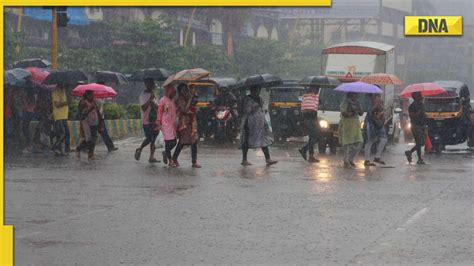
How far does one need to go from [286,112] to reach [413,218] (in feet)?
57.1

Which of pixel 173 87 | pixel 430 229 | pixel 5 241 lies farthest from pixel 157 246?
pixel 173 87

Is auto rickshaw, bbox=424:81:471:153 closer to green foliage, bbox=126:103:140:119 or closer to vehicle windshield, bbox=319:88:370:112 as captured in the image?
vehicle windshield, bbox=319:88:370:112

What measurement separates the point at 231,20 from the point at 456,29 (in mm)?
37860

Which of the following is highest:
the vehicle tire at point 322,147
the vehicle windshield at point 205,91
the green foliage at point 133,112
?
the vehicle windshield at point 205,91

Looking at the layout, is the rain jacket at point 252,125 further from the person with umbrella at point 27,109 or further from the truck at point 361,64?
the truck at point 361,64

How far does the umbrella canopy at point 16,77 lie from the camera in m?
21.1

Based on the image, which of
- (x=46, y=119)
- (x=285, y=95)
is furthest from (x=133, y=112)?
(x=46, y=119)

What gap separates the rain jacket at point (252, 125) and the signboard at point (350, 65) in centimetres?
1170

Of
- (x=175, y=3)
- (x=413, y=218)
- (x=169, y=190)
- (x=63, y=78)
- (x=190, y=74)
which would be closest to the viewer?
(x=413, y=218)

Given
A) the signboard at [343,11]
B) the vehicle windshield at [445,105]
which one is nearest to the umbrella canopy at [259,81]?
the vehicle windshield at [445,105]

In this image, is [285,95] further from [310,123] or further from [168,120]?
[168,120]

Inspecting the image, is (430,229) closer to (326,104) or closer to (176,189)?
(176,189)

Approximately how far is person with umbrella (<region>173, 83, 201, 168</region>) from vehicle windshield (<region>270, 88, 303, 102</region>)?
11.3 m

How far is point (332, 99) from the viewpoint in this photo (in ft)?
85.7
